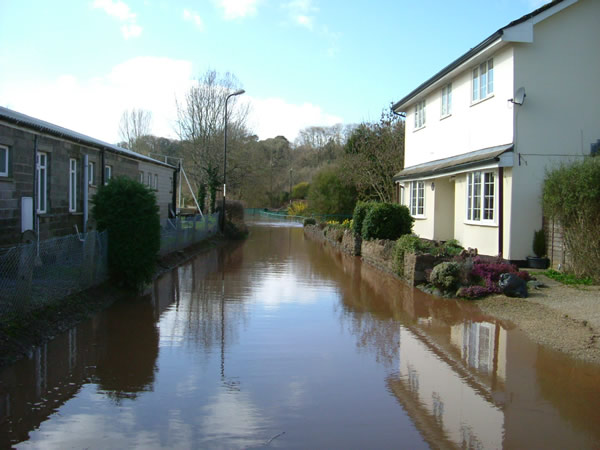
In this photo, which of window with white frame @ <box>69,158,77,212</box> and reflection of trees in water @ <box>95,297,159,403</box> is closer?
reflection of trees in water @ <box>95,297,159,403</box>

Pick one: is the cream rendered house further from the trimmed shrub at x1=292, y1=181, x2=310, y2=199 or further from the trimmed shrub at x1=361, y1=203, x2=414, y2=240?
the trimmed shrub at x1=292, y1=181, x2=310, y2=199

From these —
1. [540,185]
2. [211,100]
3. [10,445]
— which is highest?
[211,100]

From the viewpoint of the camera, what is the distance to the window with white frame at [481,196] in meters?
16.5

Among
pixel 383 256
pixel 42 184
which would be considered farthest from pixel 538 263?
pixel 42 184

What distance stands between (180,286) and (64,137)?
518 cm

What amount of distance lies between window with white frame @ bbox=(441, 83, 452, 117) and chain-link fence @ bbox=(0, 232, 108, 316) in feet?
44.1

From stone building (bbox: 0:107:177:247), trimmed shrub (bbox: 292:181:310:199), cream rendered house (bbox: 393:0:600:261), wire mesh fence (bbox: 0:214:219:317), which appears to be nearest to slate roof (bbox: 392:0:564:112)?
cream rendered house (bbox: 393:0:600:261)

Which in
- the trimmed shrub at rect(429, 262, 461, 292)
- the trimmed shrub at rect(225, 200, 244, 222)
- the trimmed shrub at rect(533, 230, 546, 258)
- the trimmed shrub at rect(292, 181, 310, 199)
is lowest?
the trimmed shrub at rect(429, 262, 461, 292)

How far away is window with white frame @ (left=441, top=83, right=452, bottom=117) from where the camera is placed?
20.3 metres

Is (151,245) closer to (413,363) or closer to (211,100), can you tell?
(413,363)

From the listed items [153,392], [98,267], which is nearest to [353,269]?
[98,267]

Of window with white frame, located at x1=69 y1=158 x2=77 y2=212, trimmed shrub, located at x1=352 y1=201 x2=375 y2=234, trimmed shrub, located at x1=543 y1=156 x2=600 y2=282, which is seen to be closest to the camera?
trimmed shrub, located at x1=543 y1=156 x2=600 y2=282

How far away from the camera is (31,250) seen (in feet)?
27.6

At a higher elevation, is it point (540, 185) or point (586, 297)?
point (540, 185)
